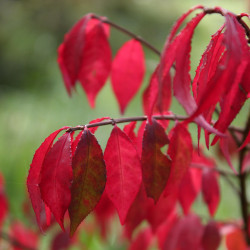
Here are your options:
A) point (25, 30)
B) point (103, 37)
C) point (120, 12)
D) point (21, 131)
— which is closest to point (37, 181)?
point (103, 37)

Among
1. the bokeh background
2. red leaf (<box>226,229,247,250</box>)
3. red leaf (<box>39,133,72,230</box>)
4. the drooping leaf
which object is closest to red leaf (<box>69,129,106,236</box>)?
red leaf (<box>39,133,72,230</box>)

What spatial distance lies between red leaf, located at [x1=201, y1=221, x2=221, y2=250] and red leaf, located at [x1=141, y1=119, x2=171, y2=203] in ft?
1.11

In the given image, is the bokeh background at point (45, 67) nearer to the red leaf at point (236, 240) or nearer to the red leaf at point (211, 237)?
the red leaf at point (236, 240)

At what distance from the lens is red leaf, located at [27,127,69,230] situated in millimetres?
472

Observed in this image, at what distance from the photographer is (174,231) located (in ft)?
2.68

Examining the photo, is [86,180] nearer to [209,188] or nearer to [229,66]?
[229,66]

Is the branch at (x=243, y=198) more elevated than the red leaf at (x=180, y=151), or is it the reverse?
the red leaf at (x=180, y=151)

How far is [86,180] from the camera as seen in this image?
1.51 ft

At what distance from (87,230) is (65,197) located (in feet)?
4.53

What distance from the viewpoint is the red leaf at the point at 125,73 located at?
812 mm

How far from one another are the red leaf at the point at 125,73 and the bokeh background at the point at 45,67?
71.6 inches

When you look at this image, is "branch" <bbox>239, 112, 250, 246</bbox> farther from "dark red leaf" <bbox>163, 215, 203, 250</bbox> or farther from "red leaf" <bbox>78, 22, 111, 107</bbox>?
"red leaf" <bbox>78, 22, 111, 107</bbox>

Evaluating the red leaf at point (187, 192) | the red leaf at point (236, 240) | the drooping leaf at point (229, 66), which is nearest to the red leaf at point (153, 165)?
the drooping leaf at point (229, 66)

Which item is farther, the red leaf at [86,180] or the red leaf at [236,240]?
the red leaf at [236,240]
